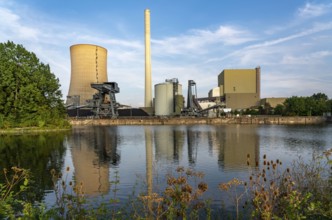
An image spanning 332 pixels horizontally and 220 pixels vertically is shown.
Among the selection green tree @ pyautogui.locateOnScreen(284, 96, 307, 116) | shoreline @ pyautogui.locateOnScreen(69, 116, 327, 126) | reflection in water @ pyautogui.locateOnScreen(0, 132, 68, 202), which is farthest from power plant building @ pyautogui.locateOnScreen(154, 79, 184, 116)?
reflection in water @ pyautogui.locateOnScreen(0, 132, 68, 202)

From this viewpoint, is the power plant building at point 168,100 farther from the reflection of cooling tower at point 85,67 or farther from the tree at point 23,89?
the tree at point 23,89

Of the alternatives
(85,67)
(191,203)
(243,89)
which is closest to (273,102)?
(243,89)

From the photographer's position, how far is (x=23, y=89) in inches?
2030

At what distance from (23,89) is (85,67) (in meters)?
51.7

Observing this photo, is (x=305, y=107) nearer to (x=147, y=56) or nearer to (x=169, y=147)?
(x=147, y=56)

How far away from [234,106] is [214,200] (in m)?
163

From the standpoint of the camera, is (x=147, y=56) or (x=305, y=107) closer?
(x=305, y=107)

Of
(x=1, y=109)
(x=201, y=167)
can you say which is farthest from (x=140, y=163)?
(x=1, y=109)

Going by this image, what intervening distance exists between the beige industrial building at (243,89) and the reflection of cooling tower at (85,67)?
90160 mm

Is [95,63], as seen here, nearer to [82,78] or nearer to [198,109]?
[82,78]

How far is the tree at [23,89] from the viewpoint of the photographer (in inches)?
2031

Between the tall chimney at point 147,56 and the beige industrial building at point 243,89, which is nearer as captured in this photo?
the tall chimney at point 147,56

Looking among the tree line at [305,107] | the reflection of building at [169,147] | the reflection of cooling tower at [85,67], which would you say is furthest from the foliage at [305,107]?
the reflection of building at [169,147]

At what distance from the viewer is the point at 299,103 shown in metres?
123
